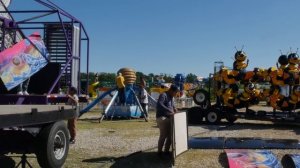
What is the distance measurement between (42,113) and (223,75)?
1277cm

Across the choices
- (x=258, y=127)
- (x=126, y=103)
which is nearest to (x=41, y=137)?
(x=258, y=127)

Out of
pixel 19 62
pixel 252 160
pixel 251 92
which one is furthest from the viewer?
pixel 251 92

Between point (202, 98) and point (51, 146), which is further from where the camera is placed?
point (202, 98)

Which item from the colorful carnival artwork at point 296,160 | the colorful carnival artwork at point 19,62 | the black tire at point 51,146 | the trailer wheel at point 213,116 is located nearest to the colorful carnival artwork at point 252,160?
the colorful carnival artwork at point 296,160

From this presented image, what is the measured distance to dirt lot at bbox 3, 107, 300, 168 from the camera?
31.7ft

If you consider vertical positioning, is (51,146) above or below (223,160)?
above

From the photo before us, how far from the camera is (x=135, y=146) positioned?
12117 millimetres

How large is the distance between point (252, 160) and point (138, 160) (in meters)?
2.57

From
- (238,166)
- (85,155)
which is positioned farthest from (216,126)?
(238,166)

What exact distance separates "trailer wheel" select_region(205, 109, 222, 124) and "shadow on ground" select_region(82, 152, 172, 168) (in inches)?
330

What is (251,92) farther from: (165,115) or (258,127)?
(165,115)

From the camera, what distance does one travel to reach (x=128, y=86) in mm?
21797

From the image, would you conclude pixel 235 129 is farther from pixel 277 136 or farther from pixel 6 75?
pixel 6 75

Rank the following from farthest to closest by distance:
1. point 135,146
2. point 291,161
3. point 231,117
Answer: point 231,117
point 135,146
point 291,161
